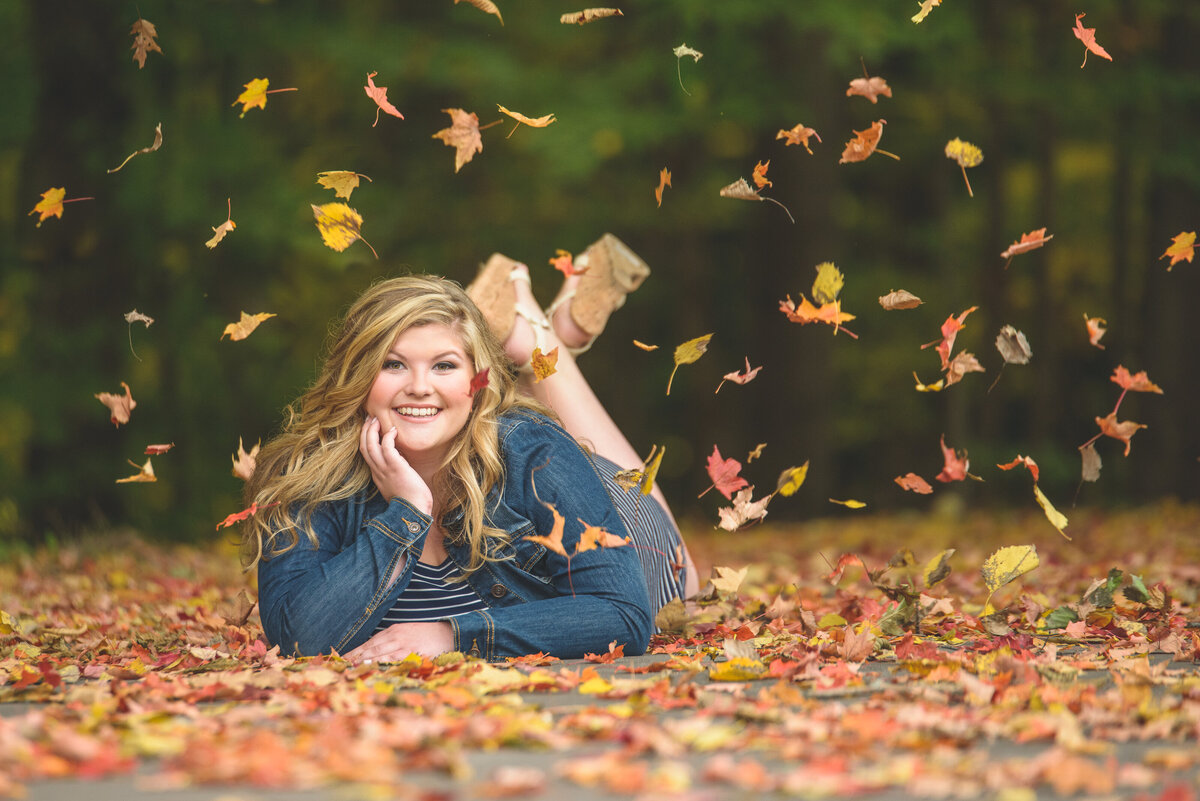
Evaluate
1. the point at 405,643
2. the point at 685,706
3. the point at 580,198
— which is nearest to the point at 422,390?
the point at 405,643

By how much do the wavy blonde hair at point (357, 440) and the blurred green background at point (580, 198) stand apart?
335 centimetres

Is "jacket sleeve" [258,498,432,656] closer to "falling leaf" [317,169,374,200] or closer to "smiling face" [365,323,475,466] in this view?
"smiling face" [365,323,475,466]

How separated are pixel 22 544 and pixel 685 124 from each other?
5830 mm

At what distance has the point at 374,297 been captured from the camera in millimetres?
3727

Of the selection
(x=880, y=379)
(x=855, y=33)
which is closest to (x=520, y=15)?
(x=855, y=33)

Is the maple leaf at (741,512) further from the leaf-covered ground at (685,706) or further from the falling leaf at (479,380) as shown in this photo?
the falling leaf at (479,380)

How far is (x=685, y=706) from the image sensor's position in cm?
264

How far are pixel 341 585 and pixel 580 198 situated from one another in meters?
10.9

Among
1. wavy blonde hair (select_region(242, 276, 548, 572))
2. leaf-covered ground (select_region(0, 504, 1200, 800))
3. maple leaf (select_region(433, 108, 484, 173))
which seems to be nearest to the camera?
leaf-covered ground (select_region(0, 504, 1200, 800))

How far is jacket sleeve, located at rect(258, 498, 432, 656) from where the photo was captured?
333cm

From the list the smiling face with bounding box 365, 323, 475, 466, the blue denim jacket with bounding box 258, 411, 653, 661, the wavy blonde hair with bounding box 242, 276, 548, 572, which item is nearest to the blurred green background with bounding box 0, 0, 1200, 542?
the wavy blonde hair with bounding box 242, 276, 548, 572

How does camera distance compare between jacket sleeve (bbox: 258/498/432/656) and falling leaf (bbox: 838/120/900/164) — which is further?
falling leaf (bbox: 838/120/900/164)

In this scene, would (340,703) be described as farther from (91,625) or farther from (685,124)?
(685,124)

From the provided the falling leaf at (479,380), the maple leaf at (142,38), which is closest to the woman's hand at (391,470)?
the falling leaf at (479,380)
